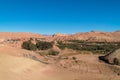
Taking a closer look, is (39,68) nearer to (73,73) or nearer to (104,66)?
(73,73)

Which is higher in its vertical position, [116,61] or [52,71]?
[116,61]

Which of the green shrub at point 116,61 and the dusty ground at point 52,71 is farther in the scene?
the green shrub at point 116,61

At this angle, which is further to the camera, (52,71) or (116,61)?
(116,61)

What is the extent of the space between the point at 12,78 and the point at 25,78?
79.9 inches

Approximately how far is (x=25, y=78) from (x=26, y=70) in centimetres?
508

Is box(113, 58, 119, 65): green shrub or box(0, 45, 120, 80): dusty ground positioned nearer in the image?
box(0, 45, 120, 80): dusty ground

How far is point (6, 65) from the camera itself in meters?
29.4

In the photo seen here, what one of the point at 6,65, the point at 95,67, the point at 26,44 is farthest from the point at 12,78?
the point at 26,44

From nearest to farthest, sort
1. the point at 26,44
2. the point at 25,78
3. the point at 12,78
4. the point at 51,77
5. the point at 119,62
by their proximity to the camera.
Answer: the point at 12,78 < the point at 25,78 < the point at 51,77 < the point at 119,62 < the point at 26,44

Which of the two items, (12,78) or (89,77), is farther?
(89,77)

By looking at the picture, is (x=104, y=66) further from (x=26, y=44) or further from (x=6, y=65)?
(x=26, y=44)

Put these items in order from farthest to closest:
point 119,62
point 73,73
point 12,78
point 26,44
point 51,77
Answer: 1. point 26,44
2. point 119,62
3. point 73,73
4. point 51,77
5. point 12,78

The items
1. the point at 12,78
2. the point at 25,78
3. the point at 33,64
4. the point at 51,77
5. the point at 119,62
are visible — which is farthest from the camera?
the point at 119,62

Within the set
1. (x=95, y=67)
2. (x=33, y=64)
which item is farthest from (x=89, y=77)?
(x=33, y=64)
